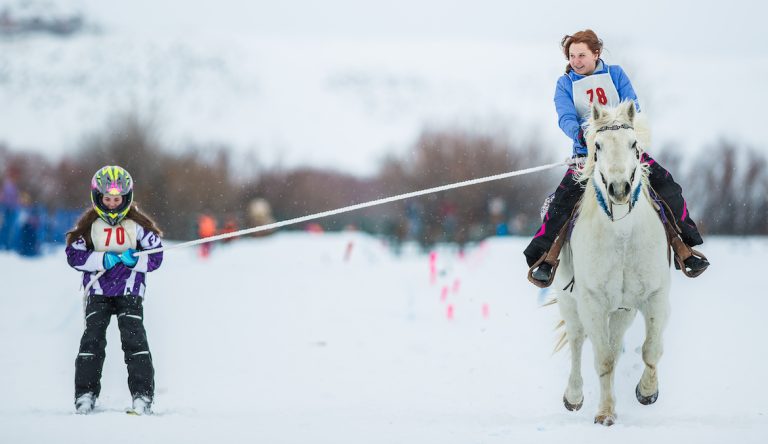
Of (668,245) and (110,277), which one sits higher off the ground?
(668,245)

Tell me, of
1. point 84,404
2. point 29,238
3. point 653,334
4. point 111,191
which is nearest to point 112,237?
point 111,191

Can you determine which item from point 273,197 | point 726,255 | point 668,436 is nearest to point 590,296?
point 668,436

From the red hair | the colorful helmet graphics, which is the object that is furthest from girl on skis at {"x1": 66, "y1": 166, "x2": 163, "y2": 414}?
the red hair

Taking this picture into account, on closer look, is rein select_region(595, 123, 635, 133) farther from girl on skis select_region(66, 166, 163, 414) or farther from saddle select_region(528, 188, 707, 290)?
girl on skis select_region(66, 166, 163, 414)

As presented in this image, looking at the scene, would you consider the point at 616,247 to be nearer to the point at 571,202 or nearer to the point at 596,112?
the point at 571,202

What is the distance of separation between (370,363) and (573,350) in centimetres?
334

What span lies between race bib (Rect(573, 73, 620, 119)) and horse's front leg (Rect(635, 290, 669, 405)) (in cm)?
151

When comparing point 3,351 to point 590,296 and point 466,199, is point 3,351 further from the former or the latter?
point 466,199

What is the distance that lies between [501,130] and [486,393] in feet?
83.8

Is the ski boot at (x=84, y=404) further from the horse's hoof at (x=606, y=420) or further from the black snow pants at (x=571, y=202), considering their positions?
the horse's hoof at (x=606, y=420)

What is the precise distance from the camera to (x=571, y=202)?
6.58 meters

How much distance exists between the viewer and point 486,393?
8.20m

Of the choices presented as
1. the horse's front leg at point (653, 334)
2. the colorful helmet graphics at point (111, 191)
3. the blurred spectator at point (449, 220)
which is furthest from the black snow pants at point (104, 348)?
the blurred spectator at point (449, 220)

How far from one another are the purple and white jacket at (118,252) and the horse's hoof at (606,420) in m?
3.33
